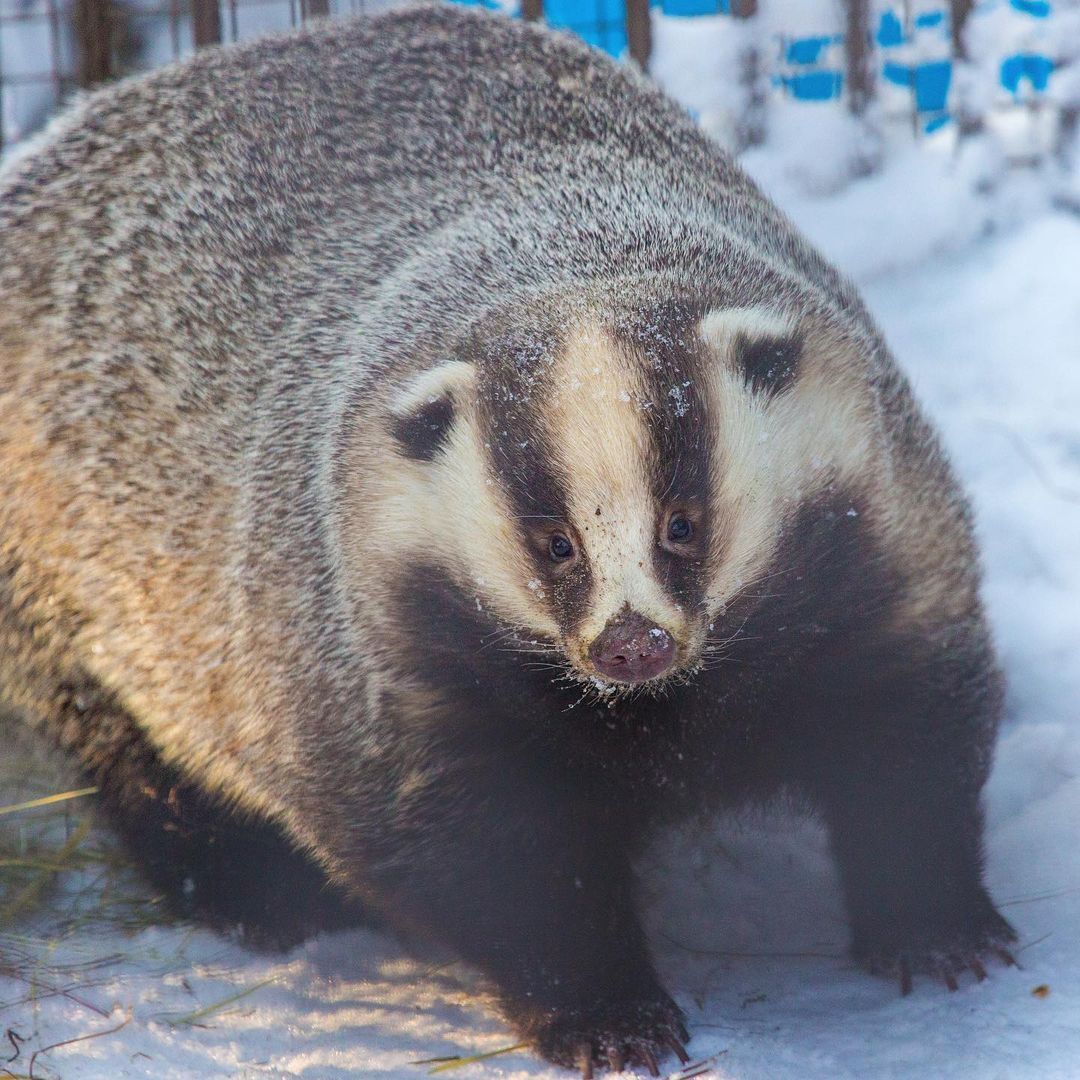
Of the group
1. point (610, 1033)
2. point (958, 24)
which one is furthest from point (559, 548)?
point (958, 24)

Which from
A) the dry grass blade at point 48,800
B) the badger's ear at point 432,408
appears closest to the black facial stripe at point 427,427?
the badger's ear at point 432,408

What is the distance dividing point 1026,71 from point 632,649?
10.4 feet

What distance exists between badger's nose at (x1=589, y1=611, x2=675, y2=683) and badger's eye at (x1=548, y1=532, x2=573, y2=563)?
13 cm

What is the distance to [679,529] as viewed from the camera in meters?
2.06

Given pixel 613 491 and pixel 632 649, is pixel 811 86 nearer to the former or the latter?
pixel 613 491

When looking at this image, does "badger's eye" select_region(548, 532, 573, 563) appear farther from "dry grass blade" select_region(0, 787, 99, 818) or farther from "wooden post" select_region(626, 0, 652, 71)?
"wooden post" select_region(626, 0, 652, 71)

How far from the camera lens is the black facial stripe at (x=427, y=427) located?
7.36ft

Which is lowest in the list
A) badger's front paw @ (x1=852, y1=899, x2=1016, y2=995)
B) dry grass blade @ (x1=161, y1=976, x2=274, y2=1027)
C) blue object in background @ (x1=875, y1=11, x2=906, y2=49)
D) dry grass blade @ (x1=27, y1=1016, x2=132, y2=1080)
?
dry grass blade @ (x1=161, y1=976, x2=274, y2=1027)

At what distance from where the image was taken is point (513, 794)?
245 centimetres

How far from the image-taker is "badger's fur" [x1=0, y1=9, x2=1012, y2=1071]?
217 cm

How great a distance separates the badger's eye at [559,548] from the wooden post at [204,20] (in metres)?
2.83

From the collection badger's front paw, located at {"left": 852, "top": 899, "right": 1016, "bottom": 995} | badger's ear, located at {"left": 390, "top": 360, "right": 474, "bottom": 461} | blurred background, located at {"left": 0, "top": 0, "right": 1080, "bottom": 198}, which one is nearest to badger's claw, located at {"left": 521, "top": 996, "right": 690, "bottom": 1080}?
badger's front paw, located at {"left": 852, "top": 899, "right": 1016, "bottom": 995}

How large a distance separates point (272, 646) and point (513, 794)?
60cm

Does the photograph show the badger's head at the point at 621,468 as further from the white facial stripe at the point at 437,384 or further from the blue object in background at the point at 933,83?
the blue object in background at the point at 933,83
